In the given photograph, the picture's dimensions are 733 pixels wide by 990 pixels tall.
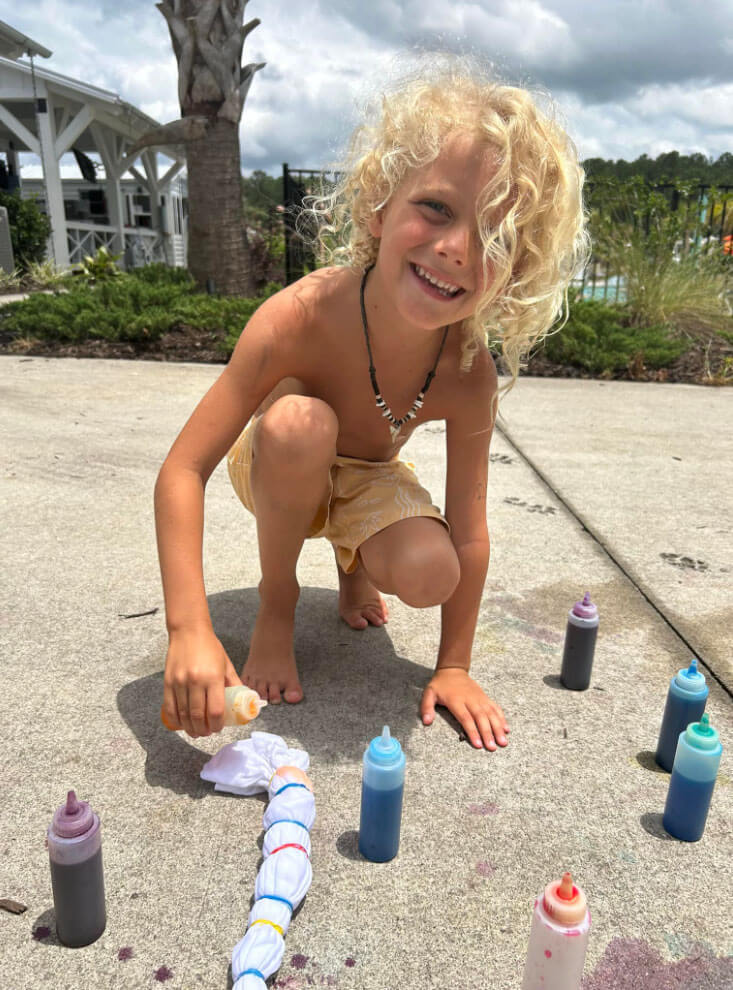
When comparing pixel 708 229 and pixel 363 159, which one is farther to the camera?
pixel 708 229

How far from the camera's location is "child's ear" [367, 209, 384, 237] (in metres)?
1.91

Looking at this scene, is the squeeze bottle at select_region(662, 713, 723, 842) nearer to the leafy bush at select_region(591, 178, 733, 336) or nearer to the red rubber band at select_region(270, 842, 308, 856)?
the red rubber band at select_region(270, 842, 308, 856)

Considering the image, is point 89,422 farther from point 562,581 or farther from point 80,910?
point 80,910

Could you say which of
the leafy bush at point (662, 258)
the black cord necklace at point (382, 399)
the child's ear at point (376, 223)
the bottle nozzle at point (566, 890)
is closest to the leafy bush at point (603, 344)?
the leafy bush at point (662, 258)

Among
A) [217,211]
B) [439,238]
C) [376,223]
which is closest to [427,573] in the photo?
[439,238]

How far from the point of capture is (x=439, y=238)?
1.68 m

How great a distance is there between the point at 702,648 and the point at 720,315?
6.65 meters

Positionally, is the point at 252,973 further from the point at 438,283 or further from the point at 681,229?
the point at 681,229

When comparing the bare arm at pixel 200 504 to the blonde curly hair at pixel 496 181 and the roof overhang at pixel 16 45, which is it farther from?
the roof overhang at pixel 16 45

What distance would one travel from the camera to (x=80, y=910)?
121cm

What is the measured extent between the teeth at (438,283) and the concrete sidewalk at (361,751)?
1.05 meters

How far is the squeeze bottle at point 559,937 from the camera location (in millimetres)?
1098

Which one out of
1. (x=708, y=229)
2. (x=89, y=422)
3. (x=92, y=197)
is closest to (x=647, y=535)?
(x=89, y=422)

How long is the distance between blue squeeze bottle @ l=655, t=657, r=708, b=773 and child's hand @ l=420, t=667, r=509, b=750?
0.37 metres
